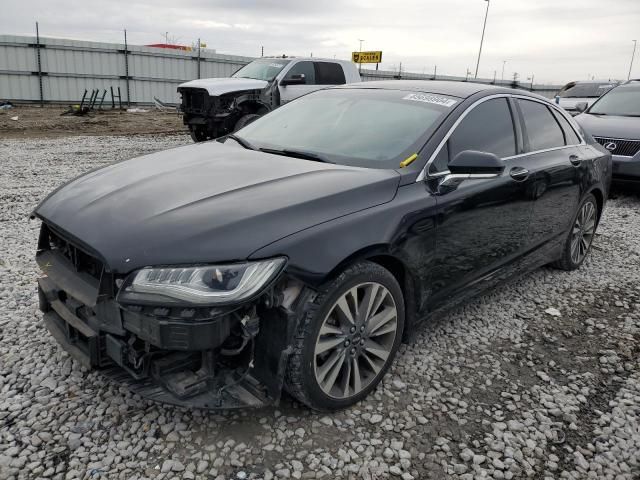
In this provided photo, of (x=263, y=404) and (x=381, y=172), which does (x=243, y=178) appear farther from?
(x=263, y=404)

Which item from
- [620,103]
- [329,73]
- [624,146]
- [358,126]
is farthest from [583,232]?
[329,73]

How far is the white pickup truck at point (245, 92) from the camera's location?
1062 centimetres

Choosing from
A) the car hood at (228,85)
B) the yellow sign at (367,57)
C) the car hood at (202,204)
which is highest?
the yellow sign at (367,57)

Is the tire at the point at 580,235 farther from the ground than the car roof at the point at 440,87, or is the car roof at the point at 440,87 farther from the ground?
the car roof at the point at 440,87

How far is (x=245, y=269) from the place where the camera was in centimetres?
213

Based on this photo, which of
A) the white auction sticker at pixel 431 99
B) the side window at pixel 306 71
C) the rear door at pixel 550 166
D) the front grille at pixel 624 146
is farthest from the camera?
the side window at pixel 306 71

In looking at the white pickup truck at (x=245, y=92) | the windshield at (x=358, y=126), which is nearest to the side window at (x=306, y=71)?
the white pickup truck at (x=245, y=92)

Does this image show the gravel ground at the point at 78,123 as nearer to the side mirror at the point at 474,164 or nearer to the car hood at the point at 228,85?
the car hood at the point at 228,85

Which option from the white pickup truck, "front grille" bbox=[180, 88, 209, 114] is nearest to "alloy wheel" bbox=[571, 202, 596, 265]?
the white pickup truck

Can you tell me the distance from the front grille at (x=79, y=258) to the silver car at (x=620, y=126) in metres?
7.61

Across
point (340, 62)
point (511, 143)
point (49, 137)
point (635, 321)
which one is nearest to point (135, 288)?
point (511, 143)

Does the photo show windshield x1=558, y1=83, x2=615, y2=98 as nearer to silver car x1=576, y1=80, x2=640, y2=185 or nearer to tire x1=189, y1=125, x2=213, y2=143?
silver car x1=576, y1=80, x2=640, y2=185

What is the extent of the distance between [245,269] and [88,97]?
853 inches

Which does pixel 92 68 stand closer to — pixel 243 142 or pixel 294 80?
pixel 294 80
